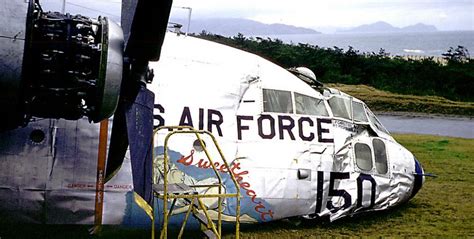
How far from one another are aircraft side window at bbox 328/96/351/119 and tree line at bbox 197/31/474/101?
124 feet

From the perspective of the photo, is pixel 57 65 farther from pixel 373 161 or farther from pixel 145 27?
pixel 373 161

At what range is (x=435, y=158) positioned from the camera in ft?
85.1

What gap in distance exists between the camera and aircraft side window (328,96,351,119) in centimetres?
1469

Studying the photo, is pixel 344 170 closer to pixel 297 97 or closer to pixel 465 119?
pixel 297 97

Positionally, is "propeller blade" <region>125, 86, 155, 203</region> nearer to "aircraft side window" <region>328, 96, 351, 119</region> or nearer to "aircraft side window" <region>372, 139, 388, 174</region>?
"aircraft side window" <region>328, 96, 351, 119</region>

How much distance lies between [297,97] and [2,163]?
6324mm

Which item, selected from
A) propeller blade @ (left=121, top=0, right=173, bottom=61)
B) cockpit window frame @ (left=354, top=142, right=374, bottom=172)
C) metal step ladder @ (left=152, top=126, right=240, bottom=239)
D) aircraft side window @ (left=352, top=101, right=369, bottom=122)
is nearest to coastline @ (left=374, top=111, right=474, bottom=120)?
aircraft side window @ (left=352, top=101, right=369, bottom=122)

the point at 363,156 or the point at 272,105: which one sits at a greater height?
the point at 272,105

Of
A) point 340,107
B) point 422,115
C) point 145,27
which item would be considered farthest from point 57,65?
point 422,115

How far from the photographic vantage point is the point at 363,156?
14656 mm

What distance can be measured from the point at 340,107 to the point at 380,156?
1.49 metres

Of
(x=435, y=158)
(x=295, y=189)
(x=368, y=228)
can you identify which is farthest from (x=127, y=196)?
(x=435, y=158)

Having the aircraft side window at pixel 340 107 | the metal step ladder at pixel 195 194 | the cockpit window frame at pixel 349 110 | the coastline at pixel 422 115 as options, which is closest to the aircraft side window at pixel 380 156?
the cockpit window frame at pixel 349 110

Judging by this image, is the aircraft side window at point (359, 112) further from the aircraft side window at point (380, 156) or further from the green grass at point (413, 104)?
the green grass at point (413, 104)
